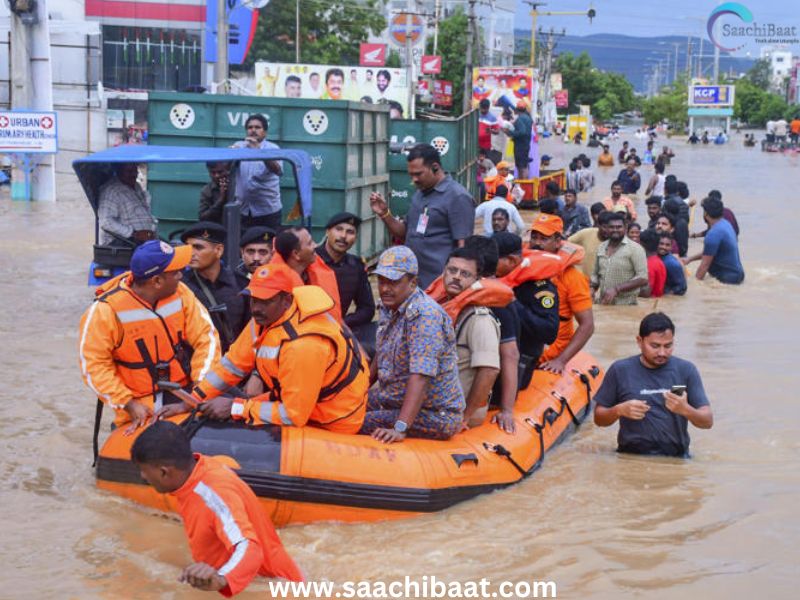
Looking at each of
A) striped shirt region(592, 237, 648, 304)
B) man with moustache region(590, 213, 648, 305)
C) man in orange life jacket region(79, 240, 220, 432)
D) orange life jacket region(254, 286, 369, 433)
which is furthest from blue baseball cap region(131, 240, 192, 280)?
striped shirt region(592, 237, 648, 304)

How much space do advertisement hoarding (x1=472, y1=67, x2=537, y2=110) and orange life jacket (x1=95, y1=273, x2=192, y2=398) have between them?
35.1m

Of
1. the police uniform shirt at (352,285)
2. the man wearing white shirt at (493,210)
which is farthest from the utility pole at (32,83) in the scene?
the police uniform shirt at (352,285)

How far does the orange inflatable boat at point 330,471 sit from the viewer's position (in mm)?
6266

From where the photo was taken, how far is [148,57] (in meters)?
55.6

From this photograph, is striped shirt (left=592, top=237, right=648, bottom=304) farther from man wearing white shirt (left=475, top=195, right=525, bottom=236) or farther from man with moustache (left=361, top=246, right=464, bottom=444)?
man with moustache (left=361, top=246, right=464, bottom=444)

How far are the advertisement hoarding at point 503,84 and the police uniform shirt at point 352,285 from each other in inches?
1300

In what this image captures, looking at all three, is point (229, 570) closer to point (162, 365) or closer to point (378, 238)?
point (162, 365)

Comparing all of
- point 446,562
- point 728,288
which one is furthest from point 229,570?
point 728,288

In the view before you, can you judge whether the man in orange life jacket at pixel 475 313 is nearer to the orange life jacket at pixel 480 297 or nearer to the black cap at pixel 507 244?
the orange life jacket at pixel 480 297

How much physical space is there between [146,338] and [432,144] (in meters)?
10.8

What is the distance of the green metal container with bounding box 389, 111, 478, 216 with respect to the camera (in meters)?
15.9

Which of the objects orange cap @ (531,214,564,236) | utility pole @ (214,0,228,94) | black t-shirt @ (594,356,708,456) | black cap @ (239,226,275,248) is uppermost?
utility pole @ (214,0,228,94)

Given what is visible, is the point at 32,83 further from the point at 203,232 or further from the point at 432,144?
the point at 203,232

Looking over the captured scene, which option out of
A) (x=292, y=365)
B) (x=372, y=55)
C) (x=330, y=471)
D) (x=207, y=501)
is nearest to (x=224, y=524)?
(x=207, y=501)
